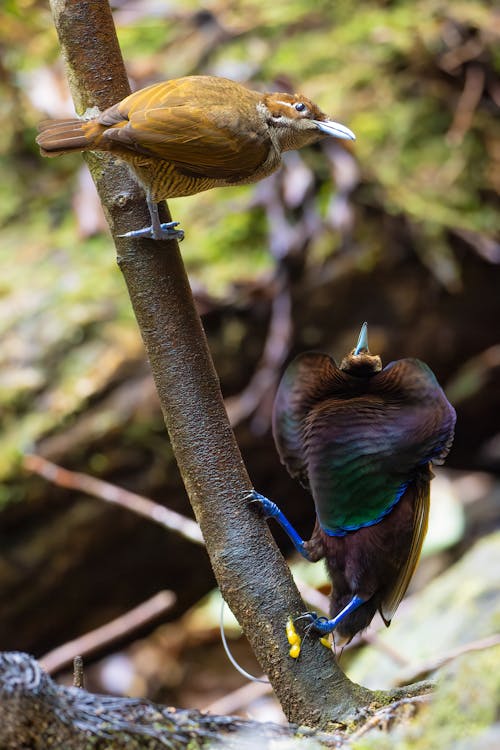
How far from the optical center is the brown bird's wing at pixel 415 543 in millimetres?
2059

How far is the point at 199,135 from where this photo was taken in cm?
193

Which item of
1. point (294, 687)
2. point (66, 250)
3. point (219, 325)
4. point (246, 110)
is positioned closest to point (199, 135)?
point (246, 110)

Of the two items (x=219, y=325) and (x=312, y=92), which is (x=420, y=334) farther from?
(x=312, y=92)

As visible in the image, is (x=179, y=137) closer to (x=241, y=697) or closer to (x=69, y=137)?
(x=69, y=137)

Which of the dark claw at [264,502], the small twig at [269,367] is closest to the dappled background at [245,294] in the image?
the small twig at [269,367]

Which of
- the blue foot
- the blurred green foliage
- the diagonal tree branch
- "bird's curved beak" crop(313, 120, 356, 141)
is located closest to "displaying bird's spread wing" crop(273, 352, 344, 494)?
the diagonal tree branch

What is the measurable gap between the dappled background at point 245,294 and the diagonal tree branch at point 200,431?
4.06 feet

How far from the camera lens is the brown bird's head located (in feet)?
7.35

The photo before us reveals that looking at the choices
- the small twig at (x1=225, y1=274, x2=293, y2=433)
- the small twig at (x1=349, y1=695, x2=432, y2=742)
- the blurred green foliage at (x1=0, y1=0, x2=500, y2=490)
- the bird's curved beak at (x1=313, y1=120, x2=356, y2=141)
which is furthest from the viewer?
the small twig at (x1=225, y1=274, x2=293, y2=433)

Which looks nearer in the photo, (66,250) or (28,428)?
(28,428)

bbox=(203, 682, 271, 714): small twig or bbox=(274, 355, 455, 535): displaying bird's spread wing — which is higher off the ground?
bbox=(274, 355, 455, 535): displaying bird's spread wing

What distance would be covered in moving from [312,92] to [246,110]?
9.92ft

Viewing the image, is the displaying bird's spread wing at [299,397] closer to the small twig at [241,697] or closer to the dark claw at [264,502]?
the dark claw at [264,502]

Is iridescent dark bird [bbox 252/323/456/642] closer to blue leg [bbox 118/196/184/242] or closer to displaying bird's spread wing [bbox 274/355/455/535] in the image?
displaying bird's spread wing [bbox 274/355/455/535]
